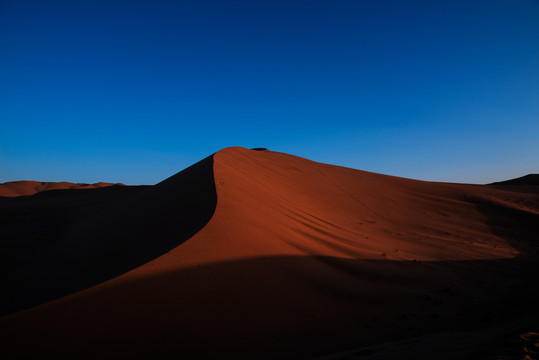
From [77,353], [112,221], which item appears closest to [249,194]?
[112,221]

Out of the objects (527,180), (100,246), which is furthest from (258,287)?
(527,180)

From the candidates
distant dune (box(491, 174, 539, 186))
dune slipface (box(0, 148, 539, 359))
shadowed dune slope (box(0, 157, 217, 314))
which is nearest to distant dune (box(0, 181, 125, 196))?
shadowed dune slope (box(0, 157, 217, 314))

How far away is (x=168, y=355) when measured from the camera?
2275 millimetres

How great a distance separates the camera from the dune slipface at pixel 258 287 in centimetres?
237

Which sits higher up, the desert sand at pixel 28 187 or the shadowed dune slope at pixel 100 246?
the desert sand at pixel 28 187

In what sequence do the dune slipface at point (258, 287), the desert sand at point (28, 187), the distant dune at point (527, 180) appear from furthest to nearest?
the distant dune at point (527, 180), the desert sand at point (28, 187), the dune slipface at point (258, 287)

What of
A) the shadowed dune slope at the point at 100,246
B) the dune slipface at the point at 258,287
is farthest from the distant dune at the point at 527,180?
the shadowed dune slope at the point at 100,246

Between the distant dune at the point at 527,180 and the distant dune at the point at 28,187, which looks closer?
the distant dune at the point at 28,187

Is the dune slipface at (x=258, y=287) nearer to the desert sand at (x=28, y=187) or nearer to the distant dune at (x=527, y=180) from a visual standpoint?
the desert sand at (x=28, y=187)

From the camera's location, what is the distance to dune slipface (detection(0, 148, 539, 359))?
7.79 feet

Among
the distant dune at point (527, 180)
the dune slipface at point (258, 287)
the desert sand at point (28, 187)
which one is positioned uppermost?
the desert sand at point (28, 187)

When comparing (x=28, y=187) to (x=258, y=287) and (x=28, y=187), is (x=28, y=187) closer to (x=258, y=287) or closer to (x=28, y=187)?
(x=28, y=187)

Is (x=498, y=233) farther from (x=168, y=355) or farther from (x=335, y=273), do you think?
(x=168, y=355)

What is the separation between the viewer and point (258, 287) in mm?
3258
